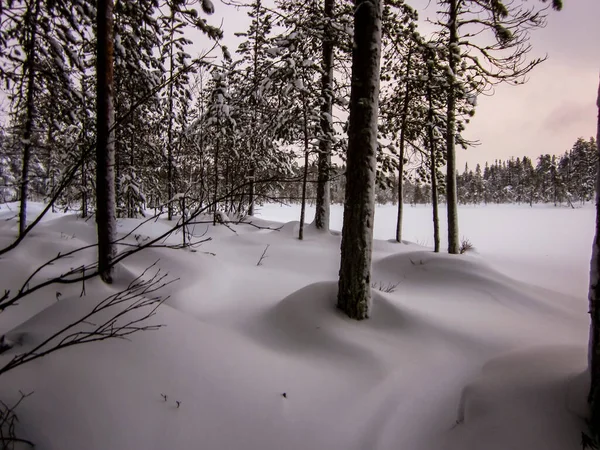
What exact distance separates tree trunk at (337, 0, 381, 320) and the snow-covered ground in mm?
431

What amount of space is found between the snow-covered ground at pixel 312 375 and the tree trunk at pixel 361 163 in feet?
1.41

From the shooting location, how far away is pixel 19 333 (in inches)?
125

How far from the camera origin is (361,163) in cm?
405

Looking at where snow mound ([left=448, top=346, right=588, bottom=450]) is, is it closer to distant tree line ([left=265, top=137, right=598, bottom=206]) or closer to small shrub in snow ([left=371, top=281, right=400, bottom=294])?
small shrub in snow ([left=371, top=281, right=400, bottom=294])

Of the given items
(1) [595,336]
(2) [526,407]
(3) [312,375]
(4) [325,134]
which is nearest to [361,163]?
(3) [312,375]

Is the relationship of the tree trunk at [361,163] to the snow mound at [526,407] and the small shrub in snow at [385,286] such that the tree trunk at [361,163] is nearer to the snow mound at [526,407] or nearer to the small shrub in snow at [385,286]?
the snow mound at [526,407]

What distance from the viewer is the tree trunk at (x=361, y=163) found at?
4.02 meters

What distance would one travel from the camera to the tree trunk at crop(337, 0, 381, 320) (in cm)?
402

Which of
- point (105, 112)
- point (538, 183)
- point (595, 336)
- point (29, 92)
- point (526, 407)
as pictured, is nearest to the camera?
point (595, 336)

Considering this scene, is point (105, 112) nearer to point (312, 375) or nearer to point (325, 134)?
point (312, 375)

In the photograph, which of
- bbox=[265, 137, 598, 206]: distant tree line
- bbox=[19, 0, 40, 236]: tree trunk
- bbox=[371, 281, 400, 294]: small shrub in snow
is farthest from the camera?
bbox=[265, 137, 598, 206]: distant tree line

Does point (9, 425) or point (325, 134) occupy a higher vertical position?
point (325, 134)

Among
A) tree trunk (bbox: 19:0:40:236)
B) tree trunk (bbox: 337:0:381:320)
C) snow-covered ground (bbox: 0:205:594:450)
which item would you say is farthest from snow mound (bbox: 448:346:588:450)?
tree trunk (bbox: 19:0:40:236)

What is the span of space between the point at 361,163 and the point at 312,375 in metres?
A: 2.74
